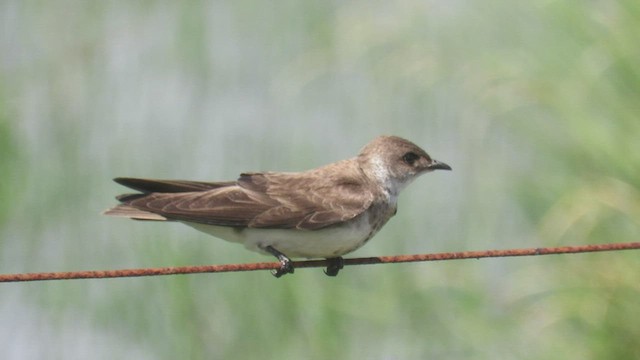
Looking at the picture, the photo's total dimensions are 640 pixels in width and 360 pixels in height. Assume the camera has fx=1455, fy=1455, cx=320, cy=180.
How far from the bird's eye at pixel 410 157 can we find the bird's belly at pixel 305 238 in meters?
0.66

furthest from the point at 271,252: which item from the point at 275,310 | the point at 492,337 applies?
the point at 275,310

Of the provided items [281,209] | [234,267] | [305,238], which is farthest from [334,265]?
[234,267]

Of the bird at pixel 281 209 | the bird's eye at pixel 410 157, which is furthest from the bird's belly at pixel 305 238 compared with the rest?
the bird's eye at pixel 410 157

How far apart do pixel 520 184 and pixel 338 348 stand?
4.54 ft

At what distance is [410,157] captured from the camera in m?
6.53

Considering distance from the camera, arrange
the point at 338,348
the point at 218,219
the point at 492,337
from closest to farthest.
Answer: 1. the point at 218,219
2. the point at 492,337
3. the point at 338,348

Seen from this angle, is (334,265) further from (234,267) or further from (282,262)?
(234,267)

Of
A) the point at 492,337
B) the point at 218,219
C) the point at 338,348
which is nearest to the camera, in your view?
the point at 218,219

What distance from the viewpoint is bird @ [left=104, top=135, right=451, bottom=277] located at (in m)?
5.60

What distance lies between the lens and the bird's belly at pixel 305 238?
5.83 m

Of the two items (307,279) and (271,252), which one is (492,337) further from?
(271,252)

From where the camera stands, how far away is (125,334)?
796cm

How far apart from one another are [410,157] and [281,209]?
0.86 metres

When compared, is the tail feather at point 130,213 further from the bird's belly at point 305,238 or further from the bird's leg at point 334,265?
the bird's leg at point 334,265
